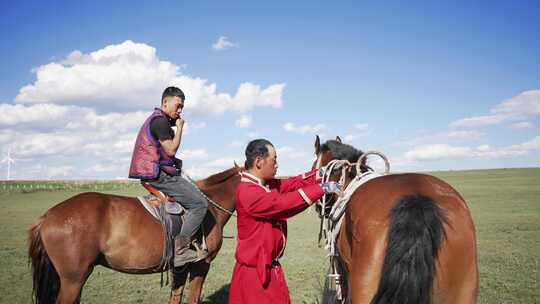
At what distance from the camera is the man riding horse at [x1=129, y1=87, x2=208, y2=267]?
5.40 m

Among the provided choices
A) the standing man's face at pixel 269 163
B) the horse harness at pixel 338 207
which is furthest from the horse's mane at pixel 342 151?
the standing man's face at pixel 269 163

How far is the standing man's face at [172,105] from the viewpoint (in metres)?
5.58

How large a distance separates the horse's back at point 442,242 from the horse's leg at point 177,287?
3.49 metres

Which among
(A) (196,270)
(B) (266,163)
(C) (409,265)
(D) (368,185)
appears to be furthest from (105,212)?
(C) (409,265)

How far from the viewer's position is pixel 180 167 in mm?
5805

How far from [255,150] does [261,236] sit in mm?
745

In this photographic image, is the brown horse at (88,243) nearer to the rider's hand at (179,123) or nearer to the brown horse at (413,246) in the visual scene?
the rider's hand at (179,123)

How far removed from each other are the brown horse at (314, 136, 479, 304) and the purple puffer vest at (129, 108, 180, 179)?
3101 millimetres

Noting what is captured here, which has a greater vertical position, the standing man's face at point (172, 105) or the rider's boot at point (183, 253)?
the standing man's face at point (172, 105)

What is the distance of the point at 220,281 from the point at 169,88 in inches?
198

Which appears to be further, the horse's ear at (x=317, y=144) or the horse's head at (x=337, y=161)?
the horse's ear at (x=317, y=144)

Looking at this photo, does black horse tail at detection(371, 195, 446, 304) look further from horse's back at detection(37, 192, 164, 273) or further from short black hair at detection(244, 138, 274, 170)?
horse's back at detection(37, 192, 164, 273)

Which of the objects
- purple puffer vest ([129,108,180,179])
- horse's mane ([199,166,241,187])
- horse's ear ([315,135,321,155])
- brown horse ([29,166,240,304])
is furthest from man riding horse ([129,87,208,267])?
horse's ear ([315,135,321,155])

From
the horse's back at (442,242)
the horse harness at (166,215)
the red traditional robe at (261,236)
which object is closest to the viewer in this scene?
the horse's back at (442,242)
